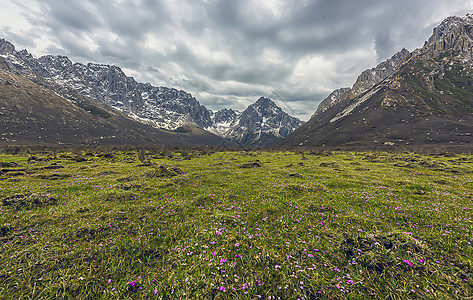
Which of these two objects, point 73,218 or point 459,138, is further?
point 459,138

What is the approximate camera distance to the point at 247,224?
996 centimetres

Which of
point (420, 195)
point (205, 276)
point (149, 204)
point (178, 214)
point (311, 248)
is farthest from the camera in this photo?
point (420, 195)

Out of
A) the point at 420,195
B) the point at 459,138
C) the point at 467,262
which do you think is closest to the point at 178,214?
the point at 467,262

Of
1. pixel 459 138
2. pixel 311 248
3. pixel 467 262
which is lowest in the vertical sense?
pixel 311 248

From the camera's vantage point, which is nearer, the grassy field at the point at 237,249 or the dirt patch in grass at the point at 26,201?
the grassy field at the point at 237,249

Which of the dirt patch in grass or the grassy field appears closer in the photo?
the grassy field

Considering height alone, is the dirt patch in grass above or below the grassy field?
below

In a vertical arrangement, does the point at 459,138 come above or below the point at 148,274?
above

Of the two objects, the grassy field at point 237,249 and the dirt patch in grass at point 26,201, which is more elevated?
the grassy field at point 237,249

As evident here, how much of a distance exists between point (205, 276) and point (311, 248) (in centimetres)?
451

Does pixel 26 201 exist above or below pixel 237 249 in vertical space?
below

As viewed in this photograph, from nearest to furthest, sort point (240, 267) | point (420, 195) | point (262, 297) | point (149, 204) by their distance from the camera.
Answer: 1. point (262, 297)
2. point (240, 267)
3. point (149, 204)
4. point (420, 195)

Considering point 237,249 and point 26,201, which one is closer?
point 237,249

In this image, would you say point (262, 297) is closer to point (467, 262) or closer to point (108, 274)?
point (108, 274)
